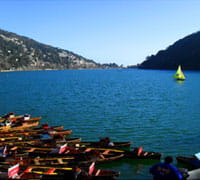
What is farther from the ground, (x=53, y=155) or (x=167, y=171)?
(x=167, y=171)

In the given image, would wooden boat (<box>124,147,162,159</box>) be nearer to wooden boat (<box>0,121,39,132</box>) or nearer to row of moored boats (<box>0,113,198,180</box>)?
row of moored boats (<box>0,113,198,180</box>)

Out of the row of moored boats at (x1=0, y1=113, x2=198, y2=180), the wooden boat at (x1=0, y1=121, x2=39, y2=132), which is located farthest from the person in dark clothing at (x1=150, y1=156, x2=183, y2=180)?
the wooden boat at (x1=0, y1=121, x2=39, y2=132)

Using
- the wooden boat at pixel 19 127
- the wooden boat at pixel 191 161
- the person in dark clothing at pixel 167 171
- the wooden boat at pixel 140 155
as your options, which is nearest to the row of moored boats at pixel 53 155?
the wooden boat at pixel 140 155

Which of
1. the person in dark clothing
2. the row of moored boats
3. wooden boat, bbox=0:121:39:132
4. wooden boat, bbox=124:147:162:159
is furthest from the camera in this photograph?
wooden boat, bbox=0:121:39:132

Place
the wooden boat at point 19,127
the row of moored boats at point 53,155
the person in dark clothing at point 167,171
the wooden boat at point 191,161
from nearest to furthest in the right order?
the person in dark clothing at point 167,171, the row of moored boats at point 53,155, the wooden boat at point 191,161, the wooden boat at point 19,127

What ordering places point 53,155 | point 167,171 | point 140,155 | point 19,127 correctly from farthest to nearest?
point 19,127 → point 140,155 → point 53,155 → point 167,171

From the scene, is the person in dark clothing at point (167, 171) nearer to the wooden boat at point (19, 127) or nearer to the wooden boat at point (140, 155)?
the wooden boat at point (140, 155)

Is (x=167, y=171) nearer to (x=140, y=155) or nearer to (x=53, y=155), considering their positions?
(x=140, y=155)

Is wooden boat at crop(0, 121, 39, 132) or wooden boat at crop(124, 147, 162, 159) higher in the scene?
wooden boat at crop(124, 147, 162, 159)

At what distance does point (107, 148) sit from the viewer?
27.5 metres

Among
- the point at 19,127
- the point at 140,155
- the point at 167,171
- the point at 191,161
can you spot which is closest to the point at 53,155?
the point at 140,155

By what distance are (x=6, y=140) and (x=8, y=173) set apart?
1260cm

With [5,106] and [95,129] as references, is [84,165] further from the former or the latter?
[5,106]

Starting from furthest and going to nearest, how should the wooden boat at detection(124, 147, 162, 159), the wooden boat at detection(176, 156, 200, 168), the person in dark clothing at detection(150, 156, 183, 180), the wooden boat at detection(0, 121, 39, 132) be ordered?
the wooden boat at detection(0, 121, 39, 132)
the wooden boat at detection(124, 147, 162, 159)
the wooden boat at detection(176, 156, 200, 168)
the person in dark clothing at detection(150, 156, 183, 180)
